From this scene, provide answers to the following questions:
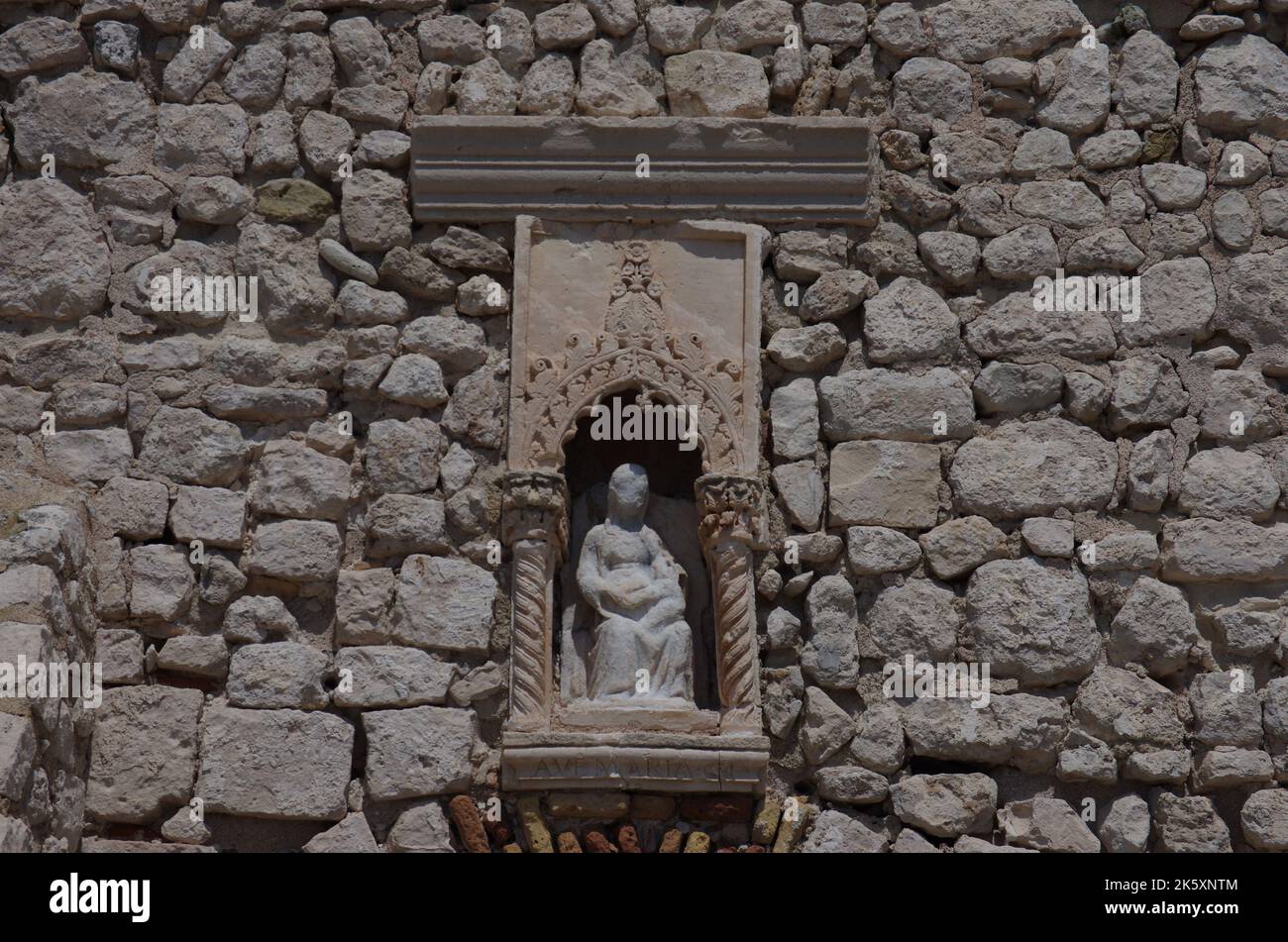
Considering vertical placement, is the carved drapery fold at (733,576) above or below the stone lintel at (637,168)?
below

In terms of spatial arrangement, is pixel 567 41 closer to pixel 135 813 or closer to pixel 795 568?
pixel 795 568

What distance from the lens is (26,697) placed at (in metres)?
5.54

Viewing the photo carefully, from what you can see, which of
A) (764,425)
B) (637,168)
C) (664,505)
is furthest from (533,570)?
(637,168)

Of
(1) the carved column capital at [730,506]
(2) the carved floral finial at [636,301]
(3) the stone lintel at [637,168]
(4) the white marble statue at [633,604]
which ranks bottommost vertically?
(4) the white marble statue at [633,604]

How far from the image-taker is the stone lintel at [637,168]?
666 cm

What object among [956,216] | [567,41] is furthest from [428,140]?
[956,216]

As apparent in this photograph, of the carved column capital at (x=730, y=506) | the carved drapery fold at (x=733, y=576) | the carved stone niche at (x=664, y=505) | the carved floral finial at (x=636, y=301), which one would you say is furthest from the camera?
the carved floral finial at (x=636, y=301)

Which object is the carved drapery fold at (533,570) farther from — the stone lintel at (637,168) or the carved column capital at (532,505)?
the stone lintel at (637,168)

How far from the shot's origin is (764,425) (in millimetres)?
6480

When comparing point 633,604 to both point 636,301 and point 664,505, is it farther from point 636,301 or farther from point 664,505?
point 636,301

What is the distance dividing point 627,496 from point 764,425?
525mm

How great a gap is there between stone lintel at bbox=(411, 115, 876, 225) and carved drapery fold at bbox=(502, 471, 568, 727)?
1030mm

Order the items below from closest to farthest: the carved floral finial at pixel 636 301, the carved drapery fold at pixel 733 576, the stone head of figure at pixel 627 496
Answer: the carved drapery fold at pixel 733 576 → the stone head of figure at pixel 627 496 → the carved floral finial at pixel 636 301

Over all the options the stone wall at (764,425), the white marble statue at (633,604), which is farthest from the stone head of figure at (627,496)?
the stone wall at (764,425)
